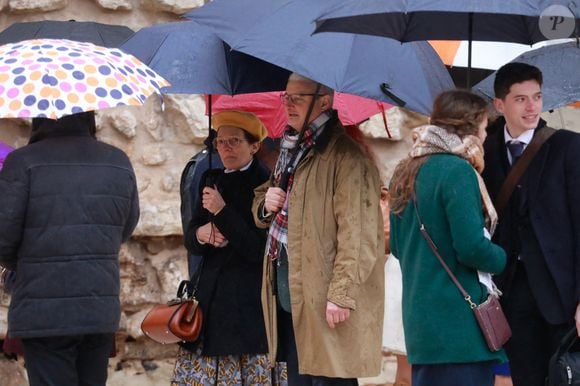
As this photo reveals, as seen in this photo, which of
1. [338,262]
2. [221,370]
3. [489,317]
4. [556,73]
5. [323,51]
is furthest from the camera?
[556,73]

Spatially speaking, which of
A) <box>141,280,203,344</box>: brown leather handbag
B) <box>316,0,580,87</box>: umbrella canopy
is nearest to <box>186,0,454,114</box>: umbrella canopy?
<box>316,0,580,87</box>: umbrella canopy

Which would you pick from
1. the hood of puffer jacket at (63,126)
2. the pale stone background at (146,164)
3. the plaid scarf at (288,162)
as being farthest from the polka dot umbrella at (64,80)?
the pale stone background at (146,164)

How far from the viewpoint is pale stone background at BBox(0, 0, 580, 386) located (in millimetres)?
6746

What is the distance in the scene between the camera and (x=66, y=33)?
586 centimetres

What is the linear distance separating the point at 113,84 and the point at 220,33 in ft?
1.72

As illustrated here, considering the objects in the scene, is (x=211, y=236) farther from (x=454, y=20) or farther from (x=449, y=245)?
(x=454, y=20)

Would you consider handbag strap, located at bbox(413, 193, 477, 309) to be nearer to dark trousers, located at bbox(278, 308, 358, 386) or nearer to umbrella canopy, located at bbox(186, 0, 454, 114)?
umbrella canopy, located at bbox(186, 0, 454, 114)

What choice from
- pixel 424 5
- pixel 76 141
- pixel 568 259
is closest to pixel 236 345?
pixel 76 141

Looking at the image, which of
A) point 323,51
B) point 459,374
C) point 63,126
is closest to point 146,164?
point 63,126

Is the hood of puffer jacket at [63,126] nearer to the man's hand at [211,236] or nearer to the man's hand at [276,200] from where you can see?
the man's hand at [211,236]

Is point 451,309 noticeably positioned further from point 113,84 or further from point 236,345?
point 113,84

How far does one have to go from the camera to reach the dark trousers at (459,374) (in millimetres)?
4352

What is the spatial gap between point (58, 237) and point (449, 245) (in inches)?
56.2

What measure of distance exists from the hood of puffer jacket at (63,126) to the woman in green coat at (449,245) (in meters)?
1.25
